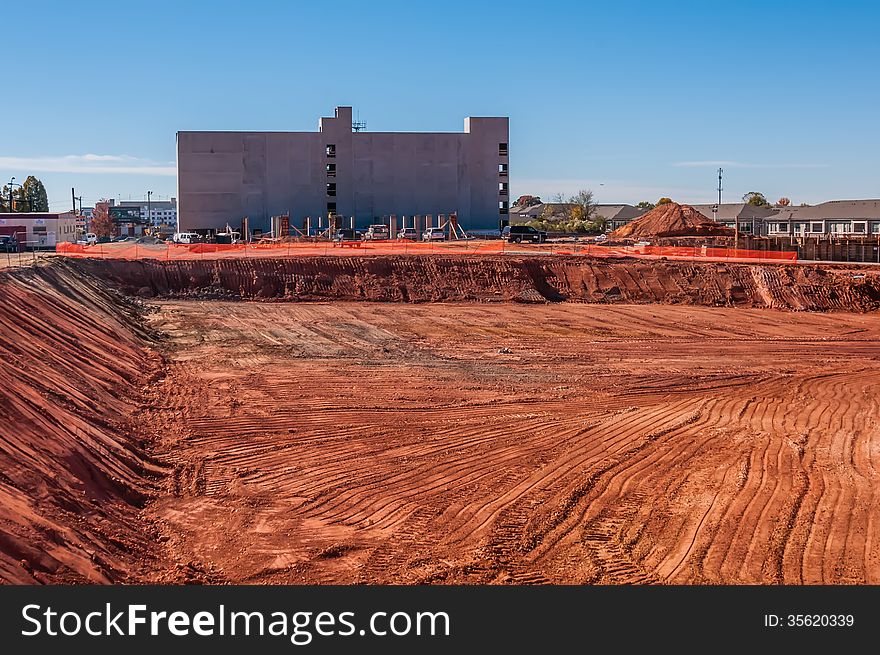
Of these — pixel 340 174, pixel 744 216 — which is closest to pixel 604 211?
pixel 744 216

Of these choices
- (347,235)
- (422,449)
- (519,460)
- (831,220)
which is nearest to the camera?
(519,460)

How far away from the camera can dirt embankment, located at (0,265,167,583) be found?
12.1 meters

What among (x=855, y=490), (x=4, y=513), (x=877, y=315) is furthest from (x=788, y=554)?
(x=877, y=315)

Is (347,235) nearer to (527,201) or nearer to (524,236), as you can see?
(524,236)

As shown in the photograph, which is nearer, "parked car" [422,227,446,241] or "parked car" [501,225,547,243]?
"parked car" [422,227,446,241]

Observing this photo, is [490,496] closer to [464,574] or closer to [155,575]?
[464,574]

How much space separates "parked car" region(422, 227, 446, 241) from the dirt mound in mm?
18046

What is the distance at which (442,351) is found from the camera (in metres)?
32.7

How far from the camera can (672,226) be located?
85.7m

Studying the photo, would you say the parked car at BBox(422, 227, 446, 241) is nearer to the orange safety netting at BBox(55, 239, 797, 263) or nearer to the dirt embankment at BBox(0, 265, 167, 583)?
the orange safety netting at BBox(55, 239, 797, 263)

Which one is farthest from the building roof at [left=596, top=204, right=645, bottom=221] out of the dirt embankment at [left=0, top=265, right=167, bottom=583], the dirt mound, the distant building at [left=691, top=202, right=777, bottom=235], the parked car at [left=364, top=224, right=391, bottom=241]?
the dirt embankment at [left=0, top=265, right=167, bottom=583]

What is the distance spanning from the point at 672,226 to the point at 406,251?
1424 inches

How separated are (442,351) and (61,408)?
16.0 metres

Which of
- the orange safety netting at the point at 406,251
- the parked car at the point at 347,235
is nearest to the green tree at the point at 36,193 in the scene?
the parked car at the point at 347,235
